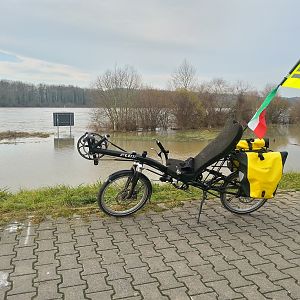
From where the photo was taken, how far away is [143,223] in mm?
3818

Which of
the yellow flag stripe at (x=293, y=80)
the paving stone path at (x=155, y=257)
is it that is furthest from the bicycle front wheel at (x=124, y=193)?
the yellow flag stripe at (x=293, y=80)

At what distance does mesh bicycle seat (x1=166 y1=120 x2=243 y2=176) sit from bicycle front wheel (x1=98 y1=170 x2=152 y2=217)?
0.43 meters

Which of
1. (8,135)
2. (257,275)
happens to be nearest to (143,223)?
(257,275)

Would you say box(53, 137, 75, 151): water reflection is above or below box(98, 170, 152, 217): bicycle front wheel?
below

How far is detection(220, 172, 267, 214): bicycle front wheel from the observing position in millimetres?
4047

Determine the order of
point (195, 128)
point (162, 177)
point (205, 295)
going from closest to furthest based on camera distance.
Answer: point (205, 295) < point (162, 177) < point (195, 128)

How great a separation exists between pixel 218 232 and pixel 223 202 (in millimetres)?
648

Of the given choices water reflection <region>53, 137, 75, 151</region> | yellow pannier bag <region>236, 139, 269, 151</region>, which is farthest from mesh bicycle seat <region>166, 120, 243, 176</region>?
water reflection <region>53, 137, 75, 151</region>

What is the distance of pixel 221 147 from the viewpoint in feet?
12.6

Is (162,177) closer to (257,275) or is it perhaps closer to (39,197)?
(257,275)

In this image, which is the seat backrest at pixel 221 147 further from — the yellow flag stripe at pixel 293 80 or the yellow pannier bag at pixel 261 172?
the yellow flag stripe at pixel 293 80

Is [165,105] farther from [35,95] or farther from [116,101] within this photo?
[35,95]

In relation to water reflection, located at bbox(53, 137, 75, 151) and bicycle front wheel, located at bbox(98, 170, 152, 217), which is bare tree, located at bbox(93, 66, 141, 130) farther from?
bicycle front wheel, located at bbox(98, 170, 152, 217)

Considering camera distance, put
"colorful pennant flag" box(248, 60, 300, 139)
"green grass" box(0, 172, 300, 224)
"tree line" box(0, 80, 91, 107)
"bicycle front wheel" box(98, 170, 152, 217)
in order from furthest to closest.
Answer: "tree line" box(0, 80, 91, 107), "colorful pennant flag" box(248, 60, 300, 139), "green grass" box(0, 172, 300, 224), "bicycle front wheel" box(98, 170, 152, 217)
